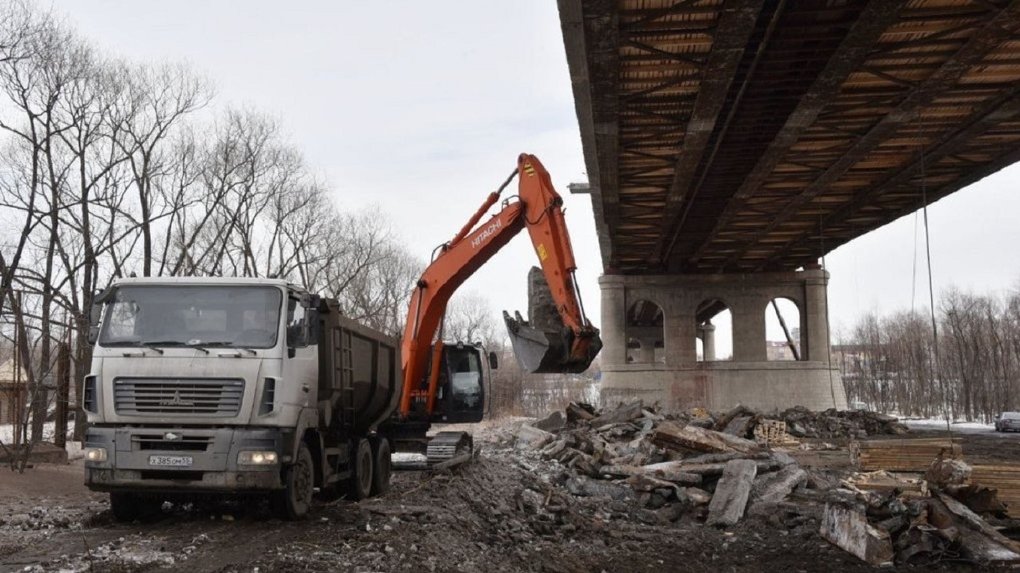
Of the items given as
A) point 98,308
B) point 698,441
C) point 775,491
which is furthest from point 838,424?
point 98,308

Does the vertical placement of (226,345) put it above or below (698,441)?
above

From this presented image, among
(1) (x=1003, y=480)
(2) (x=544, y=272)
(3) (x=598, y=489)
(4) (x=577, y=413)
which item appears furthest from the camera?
(4) (x=577, y=413)

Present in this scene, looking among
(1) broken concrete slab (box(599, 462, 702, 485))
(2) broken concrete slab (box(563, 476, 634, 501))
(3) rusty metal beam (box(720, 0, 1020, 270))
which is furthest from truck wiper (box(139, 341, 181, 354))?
(3) rusty metal beam (box(720, 0, 1020, 270))

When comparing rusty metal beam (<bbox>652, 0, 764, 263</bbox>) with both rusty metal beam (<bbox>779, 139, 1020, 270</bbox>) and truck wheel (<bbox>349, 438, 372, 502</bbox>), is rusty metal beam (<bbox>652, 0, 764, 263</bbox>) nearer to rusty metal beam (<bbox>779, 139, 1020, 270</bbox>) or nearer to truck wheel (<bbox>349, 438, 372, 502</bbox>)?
rusty metal beam (<bbox>779, 139, 1020, 270</bbox>)

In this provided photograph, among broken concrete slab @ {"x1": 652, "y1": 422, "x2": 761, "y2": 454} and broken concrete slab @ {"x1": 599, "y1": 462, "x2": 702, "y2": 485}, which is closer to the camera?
broken concrete slab @ {"x1": 599, "y1": 462, "x2": 702, "y2": 485}

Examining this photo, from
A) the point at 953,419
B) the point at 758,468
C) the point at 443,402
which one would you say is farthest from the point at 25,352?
the point at 953,419

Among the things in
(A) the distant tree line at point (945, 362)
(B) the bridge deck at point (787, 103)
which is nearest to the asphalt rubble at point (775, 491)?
(B) the bridge deck at point (787, 103)

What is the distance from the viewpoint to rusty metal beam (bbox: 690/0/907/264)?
12078 millimetres

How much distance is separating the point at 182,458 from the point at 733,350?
32.3m

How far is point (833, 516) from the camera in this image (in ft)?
36.0

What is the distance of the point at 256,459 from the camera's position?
9164mm

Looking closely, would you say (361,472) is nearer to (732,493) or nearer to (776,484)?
(732,493)

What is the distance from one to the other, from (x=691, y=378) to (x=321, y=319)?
2947 cm

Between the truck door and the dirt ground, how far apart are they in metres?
2.78
